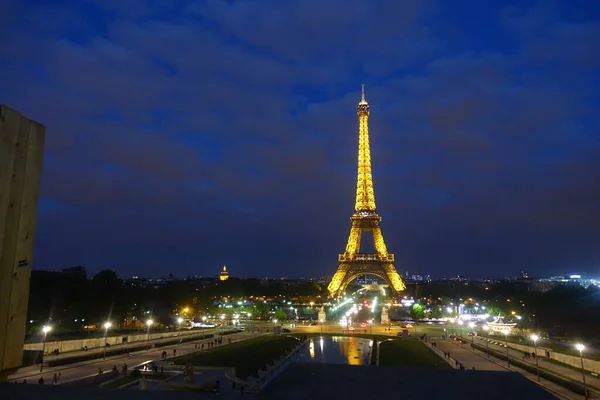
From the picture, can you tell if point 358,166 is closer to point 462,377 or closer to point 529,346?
point 529,346

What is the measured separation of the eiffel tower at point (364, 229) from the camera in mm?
108938

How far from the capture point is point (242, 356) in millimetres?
38625

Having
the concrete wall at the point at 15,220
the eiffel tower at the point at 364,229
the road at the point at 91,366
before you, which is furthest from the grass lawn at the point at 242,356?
the eiffel tower at the point at 364,229

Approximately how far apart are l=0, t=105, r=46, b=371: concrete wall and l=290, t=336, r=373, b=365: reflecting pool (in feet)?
107

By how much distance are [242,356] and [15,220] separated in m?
36.5

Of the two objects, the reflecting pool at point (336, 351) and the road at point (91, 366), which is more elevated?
the road at point (91, 366)

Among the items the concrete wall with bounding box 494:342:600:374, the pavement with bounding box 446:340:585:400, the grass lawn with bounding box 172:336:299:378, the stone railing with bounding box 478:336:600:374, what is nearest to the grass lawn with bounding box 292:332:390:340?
the pavement with bounding box 446:340:585:400

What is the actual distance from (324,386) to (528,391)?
2290 millimetres

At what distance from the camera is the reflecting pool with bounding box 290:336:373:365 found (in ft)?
128

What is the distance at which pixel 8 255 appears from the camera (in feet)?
14.7

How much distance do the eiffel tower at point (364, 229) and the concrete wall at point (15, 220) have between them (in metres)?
104

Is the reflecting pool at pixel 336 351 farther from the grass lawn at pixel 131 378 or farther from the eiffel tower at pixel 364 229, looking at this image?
the eiffel tower at pixel 364 229

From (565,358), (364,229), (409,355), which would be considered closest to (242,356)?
(409,355)

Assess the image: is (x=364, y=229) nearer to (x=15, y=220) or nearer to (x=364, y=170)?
(x=364, y=170)
